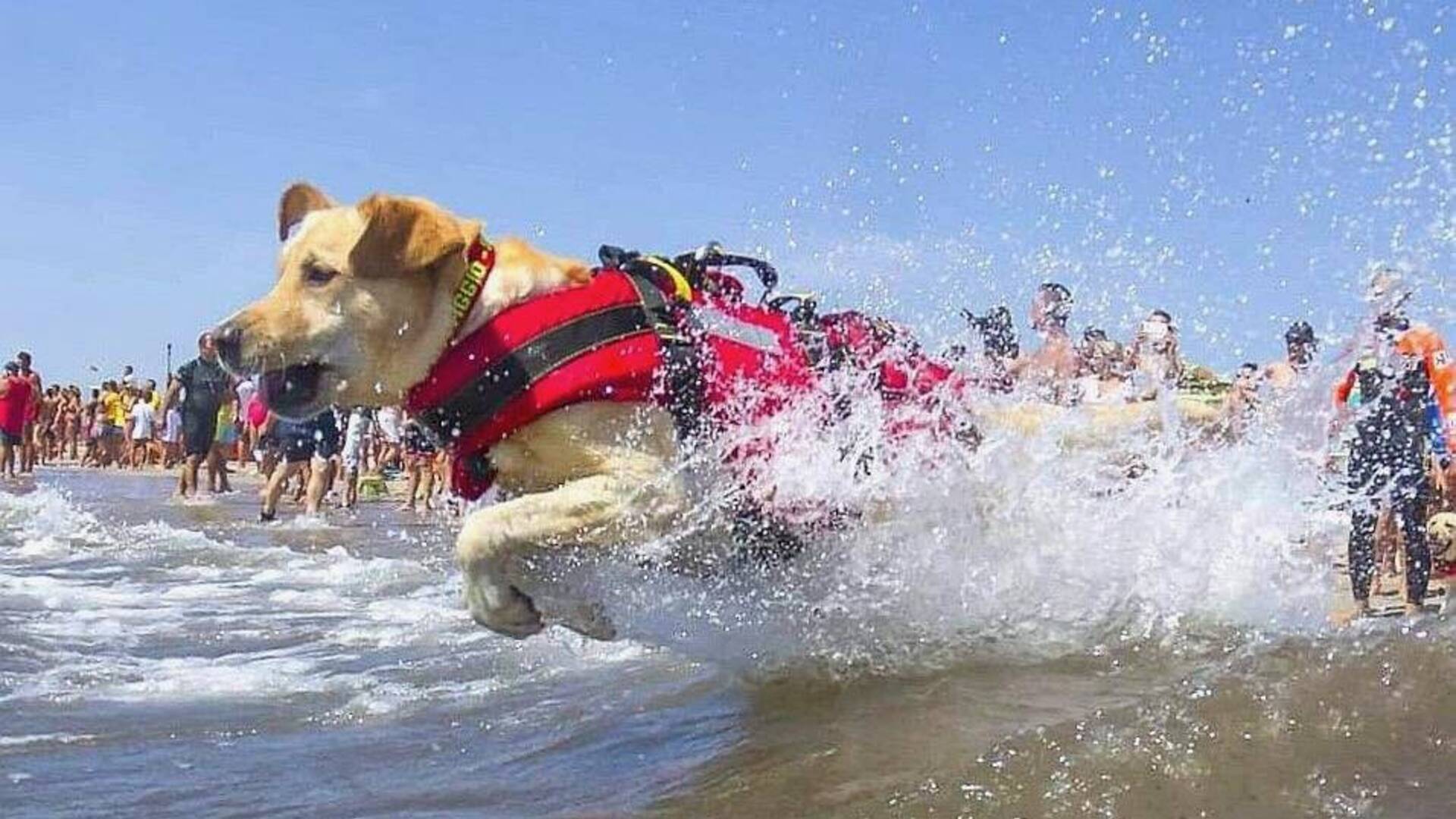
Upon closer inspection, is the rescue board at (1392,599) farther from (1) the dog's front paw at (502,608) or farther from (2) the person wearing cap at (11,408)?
(2) the person wearing cap at (11,408)

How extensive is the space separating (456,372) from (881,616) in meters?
1.37

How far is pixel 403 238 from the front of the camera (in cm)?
391

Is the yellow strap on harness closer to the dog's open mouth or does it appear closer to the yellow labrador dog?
the yellow labrador dog

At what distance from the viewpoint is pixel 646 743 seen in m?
3.71

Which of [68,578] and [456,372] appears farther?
[68,578]

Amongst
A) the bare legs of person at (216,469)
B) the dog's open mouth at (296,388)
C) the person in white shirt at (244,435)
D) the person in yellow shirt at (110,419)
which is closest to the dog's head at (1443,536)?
the dog's open mouth at (296,388)

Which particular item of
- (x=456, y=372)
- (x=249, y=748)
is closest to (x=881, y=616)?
(x=456, y=372)

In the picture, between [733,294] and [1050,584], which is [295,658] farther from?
[1050,584]

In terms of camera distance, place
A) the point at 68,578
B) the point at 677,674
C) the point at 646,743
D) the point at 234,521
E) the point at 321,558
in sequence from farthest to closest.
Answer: the point at 234,521
the point at 321,558
the point at 68,578
the point at 677,674
the point at 646,743

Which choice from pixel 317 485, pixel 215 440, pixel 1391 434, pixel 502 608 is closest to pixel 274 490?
pixel 317 485

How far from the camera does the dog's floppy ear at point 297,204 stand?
4.41 meters

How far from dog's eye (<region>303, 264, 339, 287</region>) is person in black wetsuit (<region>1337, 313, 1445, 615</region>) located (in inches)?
194

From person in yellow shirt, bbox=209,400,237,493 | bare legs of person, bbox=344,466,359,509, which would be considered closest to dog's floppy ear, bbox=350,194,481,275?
person in yellow shirt, bbox=209,400,237,493

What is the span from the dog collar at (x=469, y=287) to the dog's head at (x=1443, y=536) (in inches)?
214
